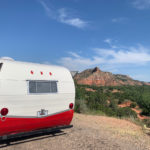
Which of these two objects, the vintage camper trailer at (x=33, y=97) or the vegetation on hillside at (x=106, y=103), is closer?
the vintage camper trailer at (x=33, y=97)

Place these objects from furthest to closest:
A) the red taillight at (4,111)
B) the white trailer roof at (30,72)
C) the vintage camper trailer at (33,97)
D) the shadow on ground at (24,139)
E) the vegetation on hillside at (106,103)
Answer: the vegetation on hillside at (106,103)
the shadow on ground at (24,139)
the white trailer roof at (30,72)
the vintage camper trailer at (33,97)
the red taillight at (4,111)

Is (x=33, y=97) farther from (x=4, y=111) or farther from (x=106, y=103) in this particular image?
(x=106, y=103)

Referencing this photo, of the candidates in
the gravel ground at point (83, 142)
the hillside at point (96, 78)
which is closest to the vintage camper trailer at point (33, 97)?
the gravel ground at point (83, 142)

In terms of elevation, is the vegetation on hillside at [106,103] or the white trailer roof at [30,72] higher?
the white trailer roof at [30,72]

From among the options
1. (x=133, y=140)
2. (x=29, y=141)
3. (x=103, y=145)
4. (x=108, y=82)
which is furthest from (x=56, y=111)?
(x=108, y=82)

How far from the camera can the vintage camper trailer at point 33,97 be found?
5.13 m

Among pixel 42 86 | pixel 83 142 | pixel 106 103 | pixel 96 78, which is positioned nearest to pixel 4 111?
pixel 42 86

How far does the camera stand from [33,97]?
5.67 m

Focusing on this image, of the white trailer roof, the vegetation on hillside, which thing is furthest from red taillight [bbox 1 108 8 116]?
the vegetation on hillside

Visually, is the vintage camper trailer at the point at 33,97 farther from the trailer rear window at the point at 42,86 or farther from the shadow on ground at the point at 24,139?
the shadow on ground at the point at 24,139

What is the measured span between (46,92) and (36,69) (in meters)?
0.84

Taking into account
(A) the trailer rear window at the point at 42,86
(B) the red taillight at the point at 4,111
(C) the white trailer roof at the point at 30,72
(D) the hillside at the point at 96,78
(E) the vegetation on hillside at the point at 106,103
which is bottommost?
(E) the vegetation on hillside at the point at 106,103

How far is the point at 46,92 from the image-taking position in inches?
238

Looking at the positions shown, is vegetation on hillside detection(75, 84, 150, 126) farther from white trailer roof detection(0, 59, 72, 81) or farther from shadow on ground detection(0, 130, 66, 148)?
→ white trailer roof detection(0, 59, 72, 81)
